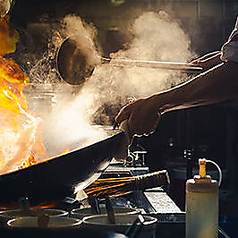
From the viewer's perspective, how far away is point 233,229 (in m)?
4.15

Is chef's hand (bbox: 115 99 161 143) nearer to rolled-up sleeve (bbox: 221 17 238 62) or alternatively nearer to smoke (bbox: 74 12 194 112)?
rolled-up sleeve (bbox: 221 17 238 62)

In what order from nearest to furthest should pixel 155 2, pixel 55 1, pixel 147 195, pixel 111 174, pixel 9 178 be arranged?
pixel 9 178 → pixel 147 195 → pixel 111 174 → pixel 155 2 → pixel 55 1

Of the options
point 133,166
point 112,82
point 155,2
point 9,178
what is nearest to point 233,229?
point 133,166

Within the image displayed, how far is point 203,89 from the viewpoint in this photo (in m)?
1.59

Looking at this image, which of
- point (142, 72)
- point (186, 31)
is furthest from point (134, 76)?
point (186, 31)

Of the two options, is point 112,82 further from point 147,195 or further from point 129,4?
point 129,4

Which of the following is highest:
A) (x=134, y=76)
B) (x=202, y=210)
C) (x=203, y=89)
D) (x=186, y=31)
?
(x=186, y=31)

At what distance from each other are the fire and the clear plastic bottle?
50cm

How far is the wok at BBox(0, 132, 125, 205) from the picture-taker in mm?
1148

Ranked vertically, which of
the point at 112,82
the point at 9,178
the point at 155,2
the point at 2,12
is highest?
the point at 155,2

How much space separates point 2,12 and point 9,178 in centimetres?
192

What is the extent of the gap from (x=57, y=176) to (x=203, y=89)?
0.62 meters

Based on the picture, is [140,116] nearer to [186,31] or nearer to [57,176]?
[57,176]

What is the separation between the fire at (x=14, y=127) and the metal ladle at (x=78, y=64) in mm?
272
